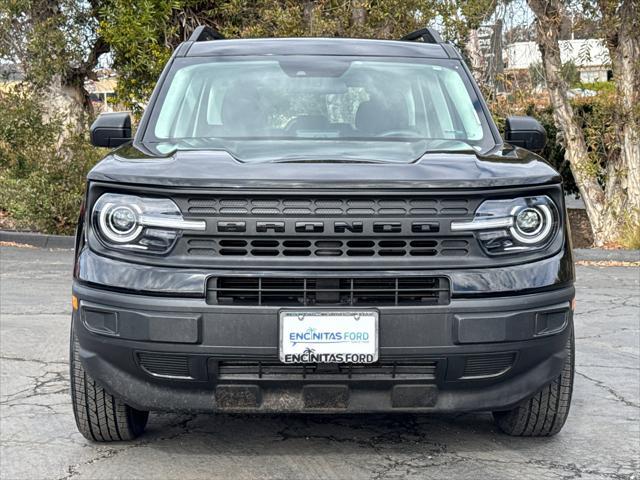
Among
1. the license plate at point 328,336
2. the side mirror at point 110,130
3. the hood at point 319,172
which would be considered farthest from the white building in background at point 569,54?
the license plate at point 328,336

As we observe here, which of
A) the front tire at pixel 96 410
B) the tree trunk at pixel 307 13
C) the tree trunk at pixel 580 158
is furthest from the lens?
the tree trunk at pixel 307 13

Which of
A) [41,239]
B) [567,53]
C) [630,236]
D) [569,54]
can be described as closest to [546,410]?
[630,236]

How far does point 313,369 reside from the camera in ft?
12.7

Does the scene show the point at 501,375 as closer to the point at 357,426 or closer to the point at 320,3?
the point at 357,426

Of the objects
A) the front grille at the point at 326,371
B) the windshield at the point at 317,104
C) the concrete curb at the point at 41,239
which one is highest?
the windshield at the point at 317,104

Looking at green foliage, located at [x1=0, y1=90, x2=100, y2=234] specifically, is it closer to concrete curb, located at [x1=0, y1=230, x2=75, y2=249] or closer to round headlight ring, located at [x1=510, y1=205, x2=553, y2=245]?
concrete curb, located at [x1=0, y1=230, x2=75, y2=249]

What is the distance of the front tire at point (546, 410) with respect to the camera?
14.5 feet

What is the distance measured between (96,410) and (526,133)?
2470 mm

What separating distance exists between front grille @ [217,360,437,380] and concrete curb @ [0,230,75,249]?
388 inches

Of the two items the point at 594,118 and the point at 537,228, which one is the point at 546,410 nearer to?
the point at 537,228

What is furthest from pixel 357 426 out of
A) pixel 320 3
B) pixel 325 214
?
pixel 320 3

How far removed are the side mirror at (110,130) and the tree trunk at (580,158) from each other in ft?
30.3

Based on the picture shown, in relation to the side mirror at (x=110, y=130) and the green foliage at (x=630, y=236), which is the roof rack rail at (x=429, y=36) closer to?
the side mirror at (x=110, y=130)

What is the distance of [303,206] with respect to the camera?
385cm
